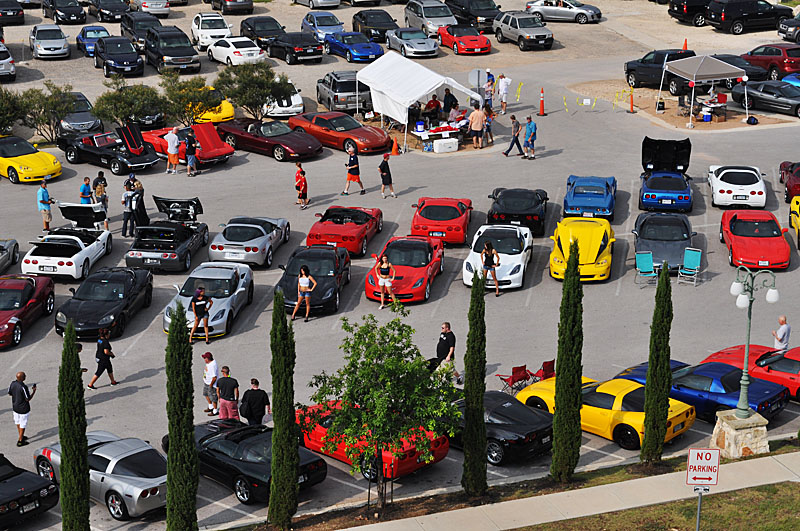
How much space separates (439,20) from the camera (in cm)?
5509

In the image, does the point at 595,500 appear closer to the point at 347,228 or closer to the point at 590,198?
the point at 347,228

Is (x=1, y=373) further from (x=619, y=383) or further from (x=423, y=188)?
(x=423, y=188)

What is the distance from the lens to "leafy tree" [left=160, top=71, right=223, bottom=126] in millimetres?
41594

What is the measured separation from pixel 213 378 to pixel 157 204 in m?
11.3

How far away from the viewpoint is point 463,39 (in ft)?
174

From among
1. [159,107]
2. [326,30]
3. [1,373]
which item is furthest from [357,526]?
[326,30]

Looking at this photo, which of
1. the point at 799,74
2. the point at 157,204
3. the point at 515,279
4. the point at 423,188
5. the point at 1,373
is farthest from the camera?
the point at 799,74

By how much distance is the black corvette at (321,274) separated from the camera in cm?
2822

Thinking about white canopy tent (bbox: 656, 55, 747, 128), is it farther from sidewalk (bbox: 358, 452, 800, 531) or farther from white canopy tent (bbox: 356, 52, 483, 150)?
sidewalk (bbox: 358, 452, 800, 531)

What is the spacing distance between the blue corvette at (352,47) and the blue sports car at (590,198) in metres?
19.0

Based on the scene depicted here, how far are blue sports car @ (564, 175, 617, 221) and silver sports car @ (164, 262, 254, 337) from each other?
9881 millimetres

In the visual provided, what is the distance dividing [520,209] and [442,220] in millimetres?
2308

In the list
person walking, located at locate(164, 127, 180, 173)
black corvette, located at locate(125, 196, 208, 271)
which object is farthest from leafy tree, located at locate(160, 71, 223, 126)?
black corvette, located at locate(125, 196, 208, 271)

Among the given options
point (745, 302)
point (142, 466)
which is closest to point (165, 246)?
point (142, 466)
